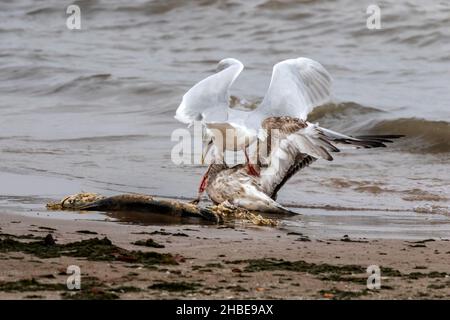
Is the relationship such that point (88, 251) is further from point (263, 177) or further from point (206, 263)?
point (263, 177)

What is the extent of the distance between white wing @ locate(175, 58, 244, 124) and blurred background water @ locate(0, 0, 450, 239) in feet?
3.93

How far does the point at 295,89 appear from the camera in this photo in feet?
23.8

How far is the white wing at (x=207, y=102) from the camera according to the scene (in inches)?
268

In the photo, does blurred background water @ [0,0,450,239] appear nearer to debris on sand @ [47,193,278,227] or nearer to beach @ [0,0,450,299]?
beach @ [0,0,450,299]

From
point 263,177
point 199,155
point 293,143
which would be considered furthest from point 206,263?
point 199,155

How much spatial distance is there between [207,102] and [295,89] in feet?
2.46

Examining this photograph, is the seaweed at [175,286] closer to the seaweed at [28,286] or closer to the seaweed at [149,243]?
the seaweed at [28,286]

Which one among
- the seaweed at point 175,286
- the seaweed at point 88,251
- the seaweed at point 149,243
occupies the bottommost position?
the seaweed at point 149,243

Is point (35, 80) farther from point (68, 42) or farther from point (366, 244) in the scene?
point (366, 244)

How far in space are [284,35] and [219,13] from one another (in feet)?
7.59

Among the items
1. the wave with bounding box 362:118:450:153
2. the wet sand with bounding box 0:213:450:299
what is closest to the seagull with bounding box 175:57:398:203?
the wet sand with bounding box 0:213:450:299

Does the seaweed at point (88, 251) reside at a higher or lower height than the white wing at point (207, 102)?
lower

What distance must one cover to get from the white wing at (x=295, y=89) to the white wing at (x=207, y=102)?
322 mm

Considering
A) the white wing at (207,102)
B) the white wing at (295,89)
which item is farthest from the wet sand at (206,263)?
the white wing at (295,89)
